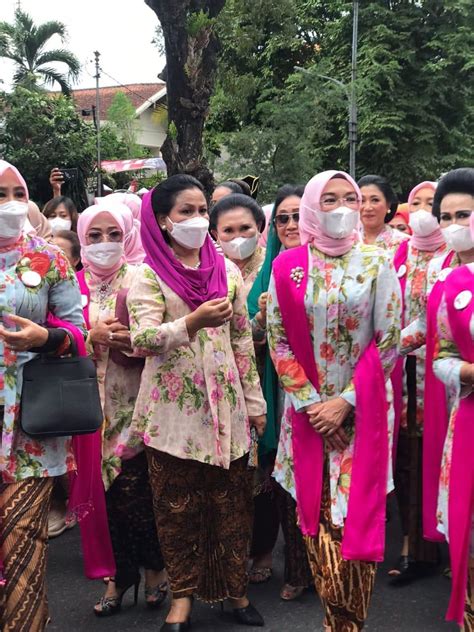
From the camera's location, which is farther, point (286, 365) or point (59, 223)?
point (59, 223)

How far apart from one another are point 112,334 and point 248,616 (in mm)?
1445

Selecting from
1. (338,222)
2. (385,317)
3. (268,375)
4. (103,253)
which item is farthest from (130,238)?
(385,317)

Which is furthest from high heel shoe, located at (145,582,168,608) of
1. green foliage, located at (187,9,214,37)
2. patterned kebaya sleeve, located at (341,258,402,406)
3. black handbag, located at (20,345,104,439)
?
green foliage, located at (187,9,214,37)

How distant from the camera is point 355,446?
10.7 feet

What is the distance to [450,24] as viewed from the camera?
24516 mm

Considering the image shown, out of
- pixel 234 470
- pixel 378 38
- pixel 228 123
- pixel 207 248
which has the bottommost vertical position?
pixel 234 470

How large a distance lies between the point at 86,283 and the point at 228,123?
23.1 meters

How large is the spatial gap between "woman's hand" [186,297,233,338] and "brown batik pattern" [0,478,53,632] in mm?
850

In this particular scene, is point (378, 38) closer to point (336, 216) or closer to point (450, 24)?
point (450, 24)

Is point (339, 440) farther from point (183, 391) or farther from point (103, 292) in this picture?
point (103, 292)

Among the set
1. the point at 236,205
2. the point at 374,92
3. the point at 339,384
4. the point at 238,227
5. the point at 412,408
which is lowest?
the point at 412,408

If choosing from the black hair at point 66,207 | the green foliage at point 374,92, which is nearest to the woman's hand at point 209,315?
the black hair at point 66,207

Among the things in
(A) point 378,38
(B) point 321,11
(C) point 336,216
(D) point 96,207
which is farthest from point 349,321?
(B) point 321,11

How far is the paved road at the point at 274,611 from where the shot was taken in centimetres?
381
